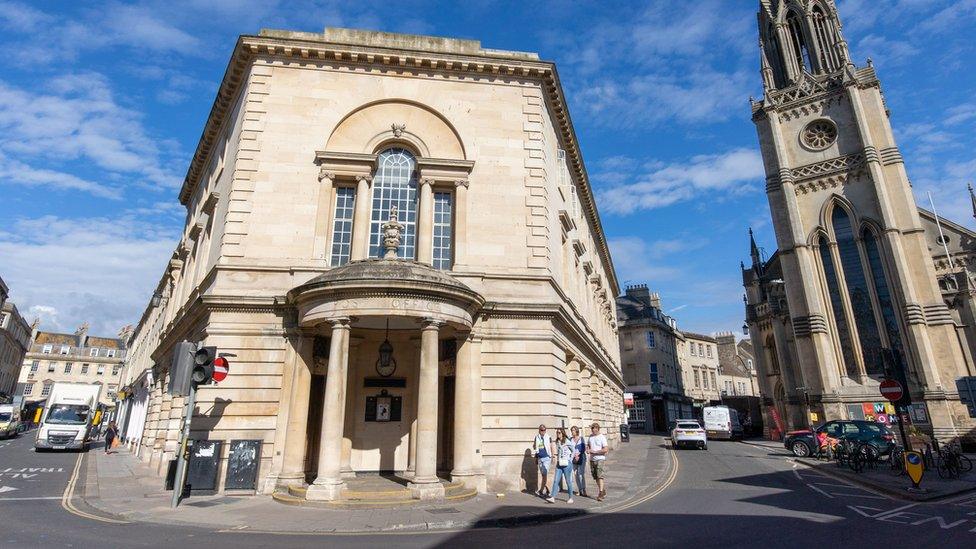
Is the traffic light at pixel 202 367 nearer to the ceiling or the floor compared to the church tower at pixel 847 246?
nearer to the floor

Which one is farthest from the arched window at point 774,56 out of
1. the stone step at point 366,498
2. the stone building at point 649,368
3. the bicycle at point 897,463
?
the stone step at point 366,498

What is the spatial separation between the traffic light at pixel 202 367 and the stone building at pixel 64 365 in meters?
82.3

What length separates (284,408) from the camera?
13836 millimetres

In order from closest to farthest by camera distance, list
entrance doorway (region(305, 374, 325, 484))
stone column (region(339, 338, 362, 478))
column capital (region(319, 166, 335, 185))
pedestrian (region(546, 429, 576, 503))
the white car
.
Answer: pedestrian (region(546, 429, 576, 503)), stone column (region(339, 338, 362, 478)), entrance doorway (region(305, 374, 325, 484)), column capital (region(319, 166, 335, 185)), the white car

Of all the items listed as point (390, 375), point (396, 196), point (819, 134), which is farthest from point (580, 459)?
point (819, 134)

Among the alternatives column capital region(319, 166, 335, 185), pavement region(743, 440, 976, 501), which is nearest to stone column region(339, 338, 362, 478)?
column capital region(319, 166, 335, 185)

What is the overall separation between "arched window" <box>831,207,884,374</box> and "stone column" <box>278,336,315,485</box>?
127 ft

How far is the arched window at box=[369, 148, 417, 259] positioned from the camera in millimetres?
16312

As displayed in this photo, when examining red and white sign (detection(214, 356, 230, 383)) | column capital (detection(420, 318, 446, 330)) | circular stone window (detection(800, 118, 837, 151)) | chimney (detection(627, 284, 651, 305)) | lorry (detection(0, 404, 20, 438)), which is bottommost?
lorry (detection(0, 404, 20, 438))

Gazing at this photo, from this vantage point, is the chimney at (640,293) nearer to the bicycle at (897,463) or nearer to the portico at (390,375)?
the bicycle at (897,463)

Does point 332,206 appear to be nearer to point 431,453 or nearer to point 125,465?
point 431,453

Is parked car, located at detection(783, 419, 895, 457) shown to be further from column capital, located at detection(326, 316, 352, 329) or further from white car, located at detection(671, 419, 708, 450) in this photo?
column capital, located at detection(326, 316, 352, 329)

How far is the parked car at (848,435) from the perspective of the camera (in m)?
21.6

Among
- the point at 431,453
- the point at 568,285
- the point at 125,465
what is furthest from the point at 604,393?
the point at 125,465
